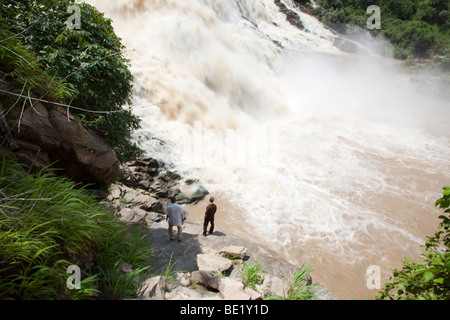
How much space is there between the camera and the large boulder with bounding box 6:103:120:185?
Result: 342 cm

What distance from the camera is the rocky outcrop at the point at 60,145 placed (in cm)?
341

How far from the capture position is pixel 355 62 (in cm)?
2680

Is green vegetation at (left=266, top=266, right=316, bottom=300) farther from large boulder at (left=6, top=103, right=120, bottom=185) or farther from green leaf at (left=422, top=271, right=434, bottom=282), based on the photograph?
large boulder at (left=6, top=103, right=120, bottom=185)

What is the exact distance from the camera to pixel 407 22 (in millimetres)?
36125

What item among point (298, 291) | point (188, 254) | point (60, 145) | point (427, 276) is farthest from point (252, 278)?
point (60, 145)

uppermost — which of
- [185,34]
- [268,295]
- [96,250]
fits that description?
[185,34]

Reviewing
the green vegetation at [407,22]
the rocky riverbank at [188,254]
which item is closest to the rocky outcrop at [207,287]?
the rocky riverbank at [188,254]

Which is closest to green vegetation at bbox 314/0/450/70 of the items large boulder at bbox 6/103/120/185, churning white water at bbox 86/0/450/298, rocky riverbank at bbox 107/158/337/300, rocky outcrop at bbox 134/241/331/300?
churning white water at bbox 86/0/450/298

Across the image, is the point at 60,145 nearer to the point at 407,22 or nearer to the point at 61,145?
the point at 61,145

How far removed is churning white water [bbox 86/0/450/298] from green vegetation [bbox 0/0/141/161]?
0.81 metres

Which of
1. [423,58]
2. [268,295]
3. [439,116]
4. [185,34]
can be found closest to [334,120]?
[439,116]

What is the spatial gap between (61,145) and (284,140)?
10.6 m
